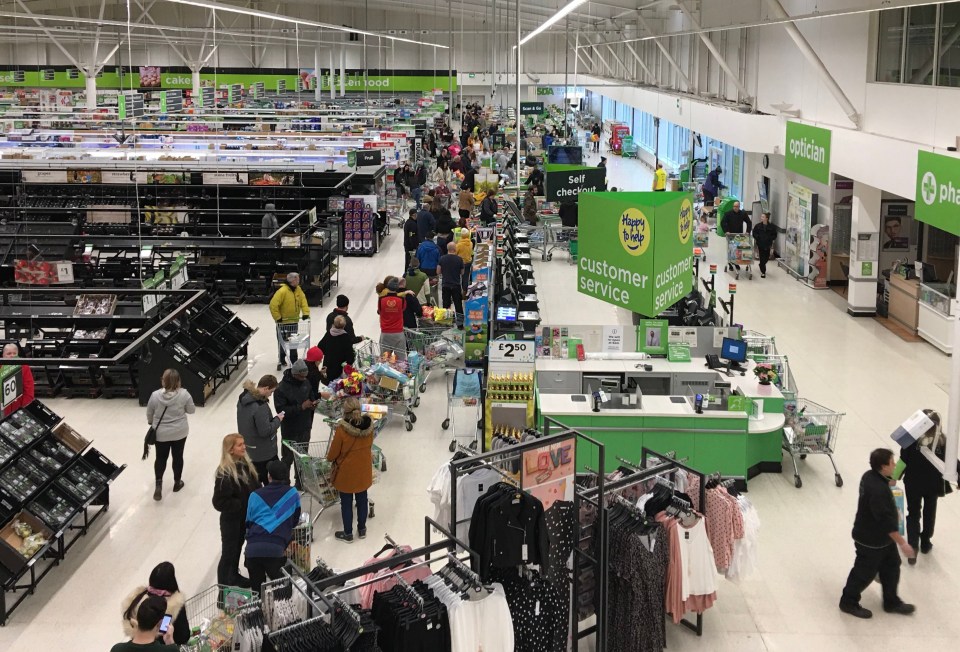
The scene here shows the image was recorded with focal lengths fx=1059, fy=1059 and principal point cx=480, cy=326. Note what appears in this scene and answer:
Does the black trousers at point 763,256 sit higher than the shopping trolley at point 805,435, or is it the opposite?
the black trousers at point 763,256

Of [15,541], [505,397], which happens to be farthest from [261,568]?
[505,397]

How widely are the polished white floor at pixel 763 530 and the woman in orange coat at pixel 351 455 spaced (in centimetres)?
49

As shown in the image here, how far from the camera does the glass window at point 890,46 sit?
15.4 meters

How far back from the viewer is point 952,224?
1172 cm

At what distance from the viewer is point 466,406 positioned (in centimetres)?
1075

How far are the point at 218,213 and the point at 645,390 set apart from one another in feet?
35.5

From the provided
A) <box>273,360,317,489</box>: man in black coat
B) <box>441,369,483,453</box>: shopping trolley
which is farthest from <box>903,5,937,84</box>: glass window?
<box>273,360,317,489</box>: man in black coat

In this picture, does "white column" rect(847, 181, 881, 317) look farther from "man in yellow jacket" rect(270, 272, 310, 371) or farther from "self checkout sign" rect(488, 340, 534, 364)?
"man in yellow jacket" rect(270, 272, 310, 371)

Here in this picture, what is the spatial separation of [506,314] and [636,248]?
6.63 feet

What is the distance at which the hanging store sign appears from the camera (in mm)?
19594

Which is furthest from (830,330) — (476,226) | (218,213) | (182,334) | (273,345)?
(218,213)

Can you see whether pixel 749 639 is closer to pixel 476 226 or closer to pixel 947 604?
pixel 947 604

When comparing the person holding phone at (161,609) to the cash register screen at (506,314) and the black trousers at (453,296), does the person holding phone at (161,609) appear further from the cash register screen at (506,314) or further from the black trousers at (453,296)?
the black trousers at (453,296)

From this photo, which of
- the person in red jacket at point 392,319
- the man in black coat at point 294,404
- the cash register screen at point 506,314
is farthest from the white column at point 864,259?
the man in black coat at point 294,404
